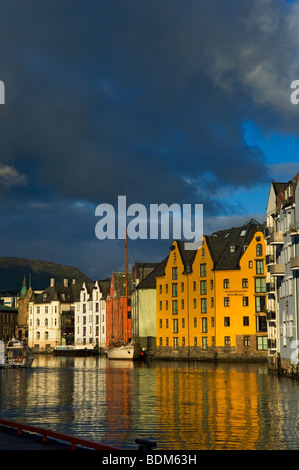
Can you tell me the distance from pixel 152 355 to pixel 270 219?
68193 mm

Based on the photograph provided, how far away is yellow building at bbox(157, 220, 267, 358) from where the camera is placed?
130125mm

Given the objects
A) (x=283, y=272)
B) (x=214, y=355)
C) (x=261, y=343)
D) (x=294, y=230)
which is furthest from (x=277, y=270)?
(x=214, y=355)

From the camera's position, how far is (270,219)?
88750mm

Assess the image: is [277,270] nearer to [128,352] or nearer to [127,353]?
[128,352]

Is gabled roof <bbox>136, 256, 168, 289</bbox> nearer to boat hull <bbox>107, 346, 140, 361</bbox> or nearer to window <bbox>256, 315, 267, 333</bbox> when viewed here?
boat hull <bbox>107, 346, 140, 361</bbox>

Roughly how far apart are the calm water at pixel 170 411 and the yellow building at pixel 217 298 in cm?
5580

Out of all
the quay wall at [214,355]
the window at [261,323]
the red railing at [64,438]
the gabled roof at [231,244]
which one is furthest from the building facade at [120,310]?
the red railing at [64,438]

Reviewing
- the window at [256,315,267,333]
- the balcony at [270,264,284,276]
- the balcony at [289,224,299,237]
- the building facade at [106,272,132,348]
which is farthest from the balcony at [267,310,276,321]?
the building facade at [106,272,132,348]

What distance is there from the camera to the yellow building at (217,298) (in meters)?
130

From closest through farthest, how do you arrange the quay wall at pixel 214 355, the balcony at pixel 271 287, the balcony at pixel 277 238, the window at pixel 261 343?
the balcony at pixel 277 238, the balcony at pixel 271 287, the quay wall at pixel 214 355, the window at pixel 261 343

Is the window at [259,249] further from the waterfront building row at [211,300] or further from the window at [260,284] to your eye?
the window at [260,284]

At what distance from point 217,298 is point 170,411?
89218mm
